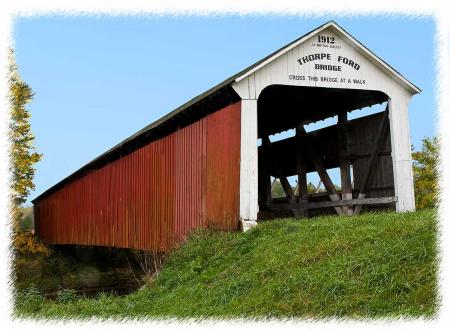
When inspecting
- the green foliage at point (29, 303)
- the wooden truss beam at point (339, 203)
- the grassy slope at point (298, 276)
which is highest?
the wooden truss beam at point (339, 203)

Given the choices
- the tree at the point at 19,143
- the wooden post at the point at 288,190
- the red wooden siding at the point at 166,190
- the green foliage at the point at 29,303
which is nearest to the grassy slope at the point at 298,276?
the green foliage at the point at 29,303

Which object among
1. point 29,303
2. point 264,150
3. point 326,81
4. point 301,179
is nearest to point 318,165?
point 301,179

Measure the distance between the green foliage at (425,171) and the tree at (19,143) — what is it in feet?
54.7

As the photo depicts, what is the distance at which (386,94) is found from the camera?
13055mm

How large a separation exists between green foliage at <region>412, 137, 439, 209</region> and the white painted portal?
12.1 metres

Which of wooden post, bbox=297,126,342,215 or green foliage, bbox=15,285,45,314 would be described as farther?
wooden post, bbox=297,126,342,215

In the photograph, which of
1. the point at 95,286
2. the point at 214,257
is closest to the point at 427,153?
the point at 95,286

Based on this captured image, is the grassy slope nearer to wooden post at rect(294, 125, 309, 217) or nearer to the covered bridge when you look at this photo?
the covered bridge

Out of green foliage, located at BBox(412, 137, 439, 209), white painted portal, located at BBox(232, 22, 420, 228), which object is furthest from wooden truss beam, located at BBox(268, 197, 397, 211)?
green foliage, located at BBox(412, 137, 439, 209)

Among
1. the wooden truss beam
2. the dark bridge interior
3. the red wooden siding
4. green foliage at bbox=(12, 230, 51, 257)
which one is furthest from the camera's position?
green foliage at bbox=(12, 230, 51, 257)

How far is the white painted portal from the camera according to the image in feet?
36.7

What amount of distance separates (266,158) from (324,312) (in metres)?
13.0

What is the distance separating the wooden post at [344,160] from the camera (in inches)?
575

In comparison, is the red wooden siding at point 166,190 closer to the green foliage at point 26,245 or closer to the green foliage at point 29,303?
the green foliage at point 26,245
